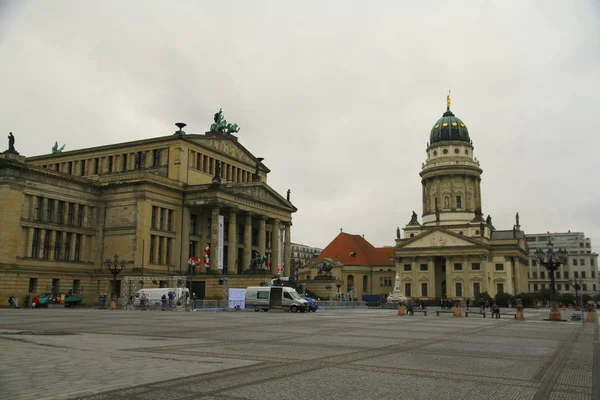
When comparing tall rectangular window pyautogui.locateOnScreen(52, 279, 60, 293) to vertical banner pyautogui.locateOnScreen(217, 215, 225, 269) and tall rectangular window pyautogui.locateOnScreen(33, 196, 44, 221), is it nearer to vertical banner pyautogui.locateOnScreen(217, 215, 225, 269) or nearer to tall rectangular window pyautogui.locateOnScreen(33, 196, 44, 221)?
tall rectangular window pyautogui.locateOnScreen(33, 196, 44, 221)

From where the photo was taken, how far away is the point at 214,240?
68.2 meters

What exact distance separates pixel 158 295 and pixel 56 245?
54.9 feet

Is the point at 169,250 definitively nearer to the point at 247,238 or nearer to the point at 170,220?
the point at 170,220

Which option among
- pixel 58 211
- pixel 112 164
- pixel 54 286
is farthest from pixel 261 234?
pixel 54 286

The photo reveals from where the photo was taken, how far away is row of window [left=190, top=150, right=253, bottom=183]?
245 ft

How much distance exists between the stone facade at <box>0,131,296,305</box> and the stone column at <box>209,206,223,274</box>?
0.42 feet

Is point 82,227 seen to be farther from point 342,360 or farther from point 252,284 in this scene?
point 342,360

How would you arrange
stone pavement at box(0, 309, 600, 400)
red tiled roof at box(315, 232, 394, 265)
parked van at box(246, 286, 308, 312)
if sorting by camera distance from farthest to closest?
red tiled roof at box(315, 232, 394, 265) → parked van at box(246, 286, 308, 312) → stone pavement at box(0, 309, 600, 400)

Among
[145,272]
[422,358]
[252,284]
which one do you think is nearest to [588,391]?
[422,358]

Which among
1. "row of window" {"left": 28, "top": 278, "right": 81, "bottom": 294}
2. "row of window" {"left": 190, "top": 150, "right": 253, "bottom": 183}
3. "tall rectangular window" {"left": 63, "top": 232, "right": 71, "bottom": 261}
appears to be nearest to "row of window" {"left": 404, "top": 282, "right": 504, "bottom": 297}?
"row of window" {"left": 190, "top": 150, "right": 253, "bottom": 183}

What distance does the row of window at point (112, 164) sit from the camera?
73.1 m

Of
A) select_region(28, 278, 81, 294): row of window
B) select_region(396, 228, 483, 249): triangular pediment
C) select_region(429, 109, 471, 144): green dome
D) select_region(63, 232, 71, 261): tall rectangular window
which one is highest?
select_region(429, 109, 471, 144): green dome

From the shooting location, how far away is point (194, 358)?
15008 mm

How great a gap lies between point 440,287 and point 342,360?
345 feet
